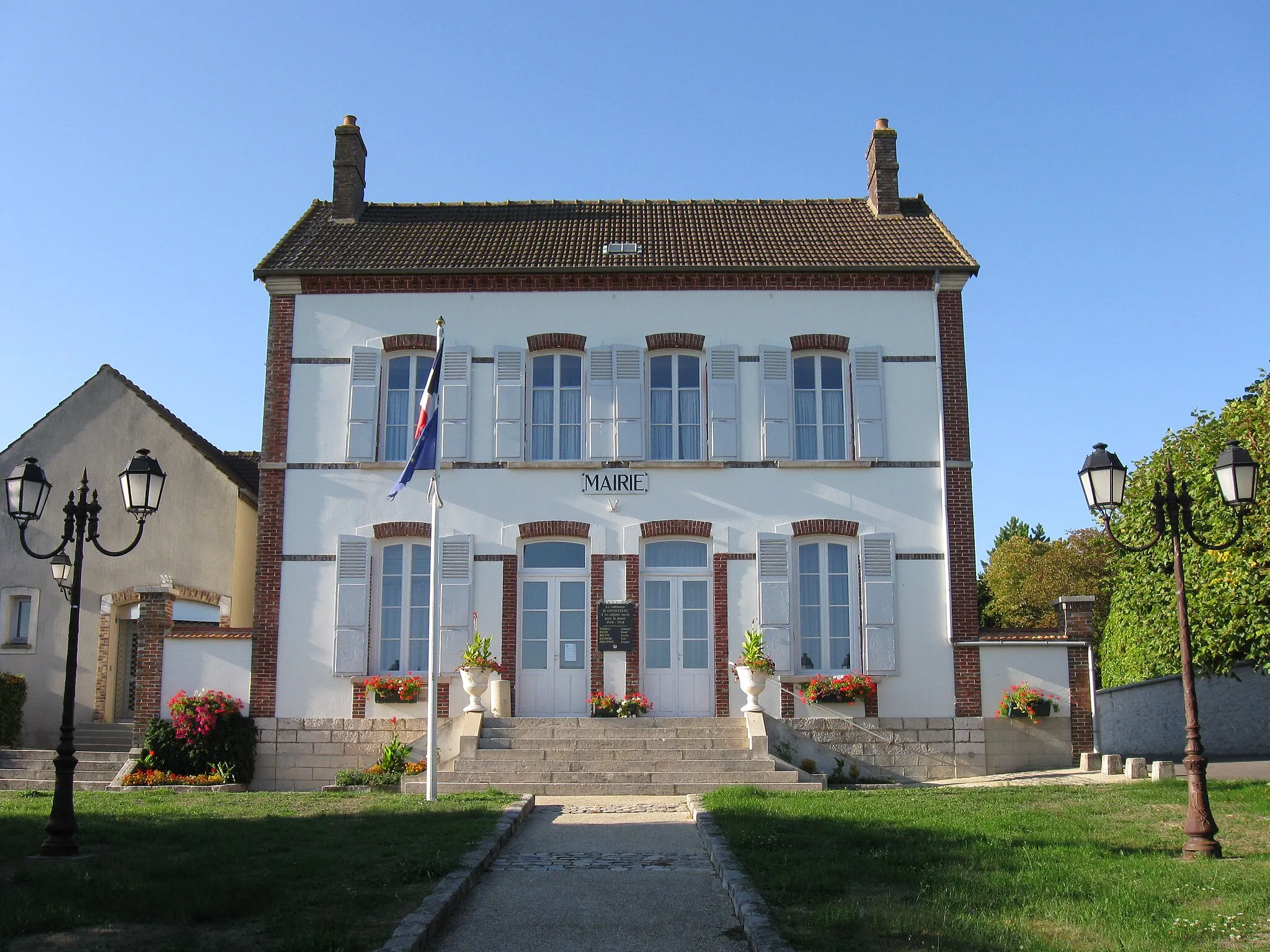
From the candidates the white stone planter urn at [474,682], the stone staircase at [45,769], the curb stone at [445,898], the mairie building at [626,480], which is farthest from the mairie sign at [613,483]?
the curb stone at [445,898]

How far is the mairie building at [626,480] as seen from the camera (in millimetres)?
16406

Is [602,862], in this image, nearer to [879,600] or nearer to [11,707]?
[879,600]

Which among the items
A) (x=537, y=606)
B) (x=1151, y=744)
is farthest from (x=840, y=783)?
(x=1151, y=744)

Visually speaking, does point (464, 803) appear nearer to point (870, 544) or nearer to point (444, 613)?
point (444, 613)

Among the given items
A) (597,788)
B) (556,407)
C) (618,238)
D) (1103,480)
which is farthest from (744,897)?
(618,238)

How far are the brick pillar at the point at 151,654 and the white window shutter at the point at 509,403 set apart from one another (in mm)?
4968

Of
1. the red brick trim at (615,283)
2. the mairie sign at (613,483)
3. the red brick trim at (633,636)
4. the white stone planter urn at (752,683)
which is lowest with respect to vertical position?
the white stone planter urn at (752,683)

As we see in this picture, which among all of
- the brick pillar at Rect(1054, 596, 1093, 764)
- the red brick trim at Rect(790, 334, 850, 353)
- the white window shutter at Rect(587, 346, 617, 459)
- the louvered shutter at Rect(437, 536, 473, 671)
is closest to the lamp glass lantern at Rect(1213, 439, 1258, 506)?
the brick pillar at Rect(1054, 596, 1093, 764)

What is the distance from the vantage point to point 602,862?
28.0 ft

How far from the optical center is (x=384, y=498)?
16.8m

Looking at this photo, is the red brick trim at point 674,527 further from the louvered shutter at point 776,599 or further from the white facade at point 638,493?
the louvered shutter at point 776,599

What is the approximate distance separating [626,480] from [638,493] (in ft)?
0.83

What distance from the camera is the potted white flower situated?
1561 cm

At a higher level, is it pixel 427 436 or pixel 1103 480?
pixel 427 436
